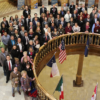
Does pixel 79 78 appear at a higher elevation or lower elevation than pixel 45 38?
lower

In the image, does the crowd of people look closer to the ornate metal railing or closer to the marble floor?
the ornate metal railing

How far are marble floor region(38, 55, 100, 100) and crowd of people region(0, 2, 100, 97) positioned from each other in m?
3.27

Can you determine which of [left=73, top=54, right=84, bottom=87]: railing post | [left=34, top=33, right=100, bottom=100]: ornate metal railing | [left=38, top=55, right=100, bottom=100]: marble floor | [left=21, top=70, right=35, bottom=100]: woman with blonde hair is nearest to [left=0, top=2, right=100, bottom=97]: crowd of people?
[left=21, top=70, right=35, bottom=100]: woman with blonde hair

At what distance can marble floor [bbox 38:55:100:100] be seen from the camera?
35.0 ft

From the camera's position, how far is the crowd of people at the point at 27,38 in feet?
21.1

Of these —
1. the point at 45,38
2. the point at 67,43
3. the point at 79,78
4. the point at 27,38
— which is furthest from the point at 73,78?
the point at 27,38

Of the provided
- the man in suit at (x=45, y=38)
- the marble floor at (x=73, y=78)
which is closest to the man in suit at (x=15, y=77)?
the man in suit at (x=45, y=38)

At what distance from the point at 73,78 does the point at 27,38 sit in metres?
4.94

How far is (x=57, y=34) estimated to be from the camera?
28.7 ft

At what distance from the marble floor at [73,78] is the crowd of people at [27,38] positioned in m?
3.27

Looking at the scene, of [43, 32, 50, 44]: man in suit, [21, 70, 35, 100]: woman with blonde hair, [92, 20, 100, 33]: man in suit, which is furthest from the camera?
[92, 20, 100, 33]: man in suit

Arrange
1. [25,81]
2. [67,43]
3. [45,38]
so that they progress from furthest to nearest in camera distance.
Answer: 1. [67,43]
2. [45,38]
3. [25,81]

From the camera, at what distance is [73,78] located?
37.9ft

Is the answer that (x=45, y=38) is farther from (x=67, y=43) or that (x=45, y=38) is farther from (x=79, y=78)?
(x=79, y=78)
